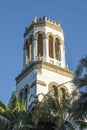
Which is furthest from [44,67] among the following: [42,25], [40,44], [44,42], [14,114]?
[14,114]

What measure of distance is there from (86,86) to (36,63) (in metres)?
19.3

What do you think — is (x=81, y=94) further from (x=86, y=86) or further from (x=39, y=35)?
(x=39, y=35)

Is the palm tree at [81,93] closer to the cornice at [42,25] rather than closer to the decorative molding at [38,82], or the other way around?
the decorative molding at [38,82]

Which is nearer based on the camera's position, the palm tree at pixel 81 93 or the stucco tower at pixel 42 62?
the palm tree at pixel 81 93

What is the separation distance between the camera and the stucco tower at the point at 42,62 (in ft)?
146

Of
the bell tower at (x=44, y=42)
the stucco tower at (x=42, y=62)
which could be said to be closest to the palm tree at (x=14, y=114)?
the stucco tower at (x=42, y=62)

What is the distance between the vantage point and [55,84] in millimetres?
45219

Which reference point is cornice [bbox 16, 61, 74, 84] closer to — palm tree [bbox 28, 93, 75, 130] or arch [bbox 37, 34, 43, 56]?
arch [bbox 37, 34, 43, 56]

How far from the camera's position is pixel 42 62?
45.2 m

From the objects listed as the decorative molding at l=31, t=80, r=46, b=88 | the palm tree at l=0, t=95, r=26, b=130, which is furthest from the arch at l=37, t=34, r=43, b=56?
the palm tree at l=0, t=95, r=26, b=130

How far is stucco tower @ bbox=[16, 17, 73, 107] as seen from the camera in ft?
146

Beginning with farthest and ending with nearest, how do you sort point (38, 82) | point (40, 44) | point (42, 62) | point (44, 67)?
point (40, 44) < point (44, 67) < point (42, 62) < point (38, 82)

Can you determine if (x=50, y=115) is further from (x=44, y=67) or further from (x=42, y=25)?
(x=42, y=25)

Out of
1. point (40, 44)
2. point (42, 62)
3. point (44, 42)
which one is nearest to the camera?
point (42, 62)
